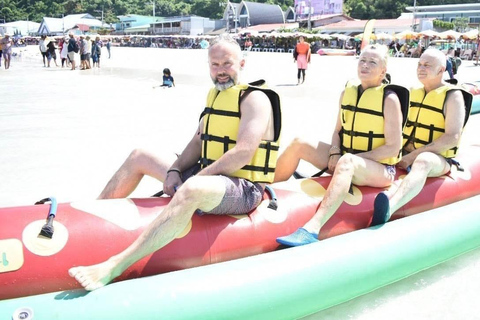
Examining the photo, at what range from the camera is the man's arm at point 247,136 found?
189 centimetres

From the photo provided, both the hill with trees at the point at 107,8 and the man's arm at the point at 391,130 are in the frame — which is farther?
the hill with trees at the point at 107,8

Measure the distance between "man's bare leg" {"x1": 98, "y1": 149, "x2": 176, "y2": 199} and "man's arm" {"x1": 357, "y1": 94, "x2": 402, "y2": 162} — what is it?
967mm

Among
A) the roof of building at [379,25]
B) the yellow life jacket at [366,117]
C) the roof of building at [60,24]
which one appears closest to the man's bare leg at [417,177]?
the yellow life jacket at [366,117]

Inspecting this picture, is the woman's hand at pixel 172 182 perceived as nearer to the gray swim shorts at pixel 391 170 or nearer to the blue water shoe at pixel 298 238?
the blue water shoe at pixel 298 238

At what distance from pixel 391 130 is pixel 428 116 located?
1.70ft

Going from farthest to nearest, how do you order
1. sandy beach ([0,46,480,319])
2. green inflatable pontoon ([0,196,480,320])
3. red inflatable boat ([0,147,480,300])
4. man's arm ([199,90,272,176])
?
sandy beach ([0,46,480,319]) → man's arm ([199,90,272,176]) → red inflatable boat ([0,147,480,300]) → green inflatable pontoon ([0,196,480,320])

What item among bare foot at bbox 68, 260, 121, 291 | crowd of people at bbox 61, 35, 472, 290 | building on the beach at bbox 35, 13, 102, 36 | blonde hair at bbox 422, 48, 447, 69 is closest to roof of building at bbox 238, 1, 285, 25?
building on the beach at bbox 35, 13, 102, 36

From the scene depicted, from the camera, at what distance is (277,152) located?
6.71 feet

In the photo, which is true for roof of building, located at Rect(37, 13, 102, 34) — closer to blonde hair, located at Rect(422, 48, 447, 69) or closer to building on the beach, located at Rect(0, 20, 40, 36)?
building on the beach, located at Rect(0, 20, 40, 36)

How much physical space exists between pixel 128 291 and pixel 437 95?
1987mm

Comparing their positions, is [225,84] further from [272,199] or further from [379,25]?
[379,25]

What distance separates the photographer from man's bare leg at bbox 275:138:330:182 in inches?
97.8

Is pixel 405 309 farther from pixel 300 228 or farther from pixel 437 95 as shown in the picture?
pixel 437 95

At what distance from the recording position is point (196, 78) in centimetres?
1147
